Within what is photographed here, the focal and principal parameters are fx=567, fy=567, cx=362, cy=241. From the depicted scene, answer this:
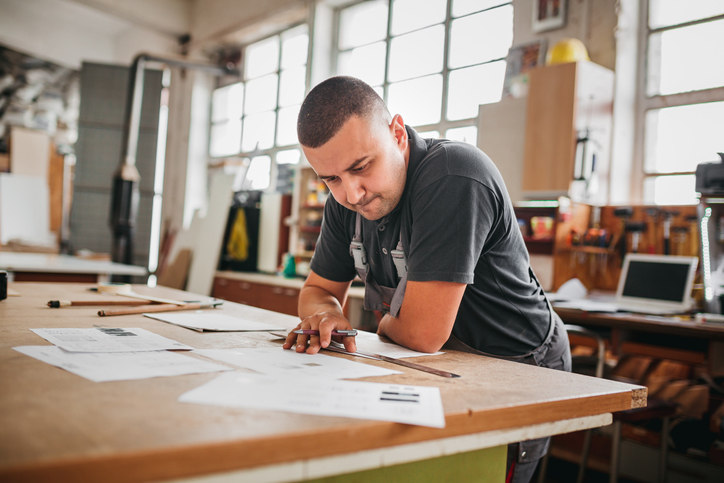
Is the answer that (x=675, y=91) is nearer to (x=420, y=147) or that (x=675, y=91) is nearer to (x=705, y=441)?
(x=705, y=441)

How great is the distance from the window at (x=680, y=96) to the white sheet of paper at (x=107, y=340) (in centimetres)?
371

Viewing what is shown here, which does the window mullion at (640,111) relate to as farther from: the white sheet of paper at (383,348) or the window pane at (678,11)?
the white sheet of paper at (383,348)

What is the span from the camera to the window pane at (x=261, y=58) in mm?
7488

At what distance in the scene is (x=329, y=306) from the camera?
5.26ft

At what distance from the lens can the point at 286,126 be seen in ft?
23.3

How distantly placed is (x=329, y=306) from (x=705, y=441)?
2316 millimetres

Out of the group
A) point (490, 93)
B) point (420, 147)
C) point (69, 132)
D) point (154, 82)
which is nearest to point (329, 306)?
point (420, 147)

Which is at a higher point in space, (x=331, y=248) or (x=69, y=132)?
(x=69, y=132)

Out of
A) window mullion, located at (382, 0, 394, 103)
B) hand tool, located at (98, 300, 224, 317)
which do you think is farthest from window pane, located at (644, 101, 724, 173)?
hand tool, located at (98, 300, 224, 317)

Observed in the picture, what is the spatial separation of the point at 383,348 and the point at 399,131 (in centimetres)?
53

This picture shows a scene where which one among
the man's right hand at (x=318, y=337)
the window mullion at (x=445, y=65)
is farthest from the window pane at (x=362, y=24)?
the man's right hand at (x=318, y=337)

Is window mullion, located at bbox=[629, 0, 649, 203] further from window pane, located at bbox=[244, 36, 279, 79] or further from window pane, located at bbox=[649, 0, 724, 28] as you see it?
window pane, located at bbox=[244, 36, 279, 79]

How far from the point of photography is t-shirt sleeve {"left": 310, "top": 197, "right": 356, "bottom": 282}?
1654 millimetres

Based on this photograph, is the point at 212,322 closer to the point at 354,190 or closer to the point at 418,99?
the point at 354,190
